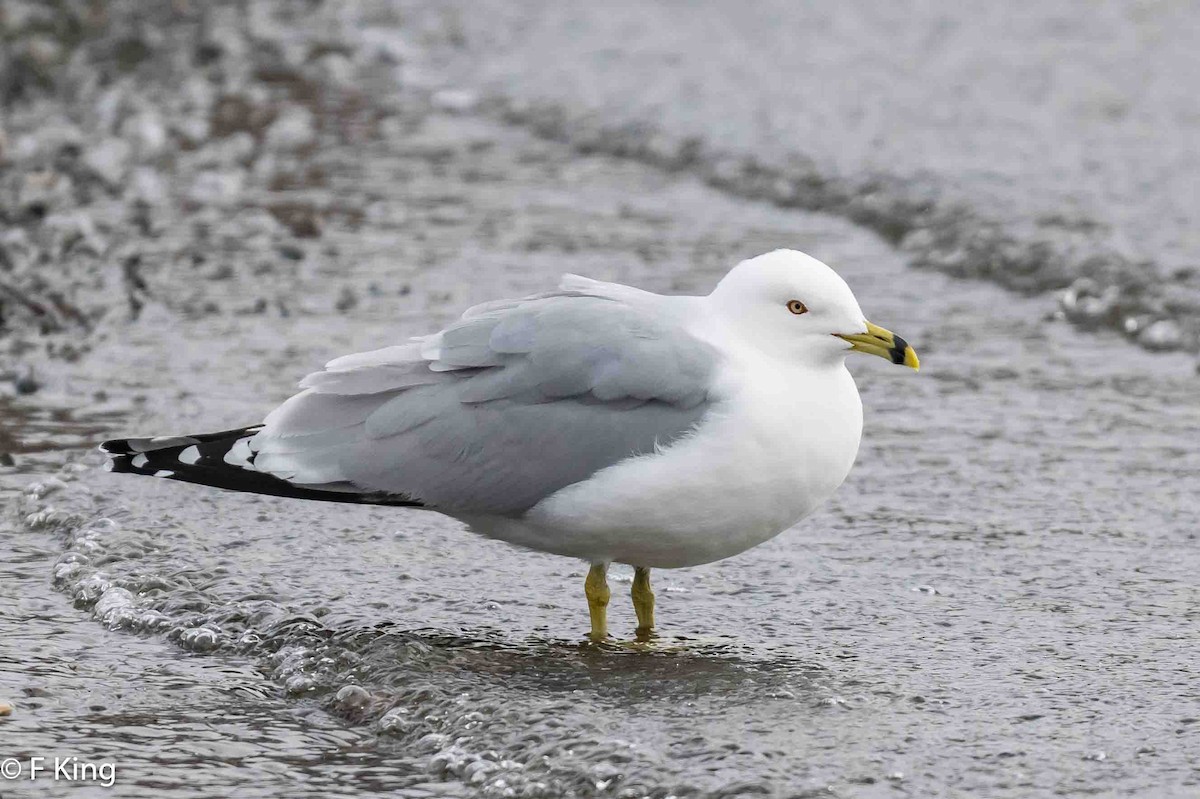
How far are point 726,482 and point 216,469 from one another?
1.33 meters

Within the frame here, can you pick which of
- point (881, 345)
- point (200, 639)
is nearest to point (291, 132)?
point (200, 639)

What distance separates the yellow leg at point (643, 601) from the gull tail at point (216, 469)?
606mm

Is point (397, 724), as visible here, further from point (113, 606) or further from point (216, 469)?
point (113, 606)

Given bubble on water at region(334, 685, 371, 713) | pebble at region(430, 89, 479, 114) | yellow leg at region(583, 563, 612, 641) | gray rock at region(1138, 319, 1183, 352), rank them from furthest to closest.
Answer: pebble at region(430, 89, 479, 114) → gray rock at region(1138, 319, 1183, 352) → yellow leg at region(583, 563, 612, 641) → bubble on water at region(334, 685, 371, 713)

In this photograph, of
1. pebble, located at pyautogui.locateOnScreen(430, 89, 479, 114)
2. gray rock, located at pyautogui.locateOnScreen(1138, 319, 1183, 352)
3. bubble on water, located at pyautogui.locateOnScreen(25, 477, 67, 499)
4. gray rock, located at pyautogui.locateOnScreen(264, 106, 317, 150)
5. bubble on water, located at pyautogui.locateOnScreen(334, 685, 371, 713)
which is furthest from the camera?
pebble, located at pyautogui.locateOnScreen(430, 89, 479, 114)

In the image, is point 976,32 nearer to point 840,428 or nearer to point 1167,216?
point 1167,216

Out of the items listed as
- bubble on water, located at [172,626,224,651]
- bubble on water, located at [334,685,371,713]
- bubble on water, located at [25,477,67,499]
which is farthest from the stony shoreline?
bubble on water, located at [334,685,371,713]

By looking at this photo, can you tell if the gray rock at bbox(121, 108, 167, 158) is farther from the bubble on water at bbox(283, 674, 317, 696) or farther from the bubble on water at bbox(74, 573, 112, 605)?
the bubble on water at bbox(283, 674, 317, 696)

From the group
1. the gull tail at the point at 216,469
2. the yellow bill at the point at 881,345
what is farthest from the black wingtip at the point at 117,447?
the yellow bill at the point at 881,345

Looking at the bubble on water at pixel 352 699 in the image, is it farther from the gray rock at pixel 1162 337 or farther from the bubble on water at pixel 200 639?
Answer: the gray rock at pixel 1162 337

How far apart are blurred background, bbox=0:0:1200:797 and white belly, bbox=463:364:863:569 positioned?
0.33m

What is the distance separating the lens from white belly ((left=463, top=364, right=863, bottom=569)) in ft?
14.1

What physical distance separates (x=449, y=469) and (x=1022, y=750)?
156 centimetres

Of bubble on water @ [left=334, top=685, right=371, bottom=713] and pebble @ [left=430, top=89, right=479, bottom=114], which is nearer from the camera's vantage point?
bubble on water @ [left=334, top=685, right=371, bottom=713]
